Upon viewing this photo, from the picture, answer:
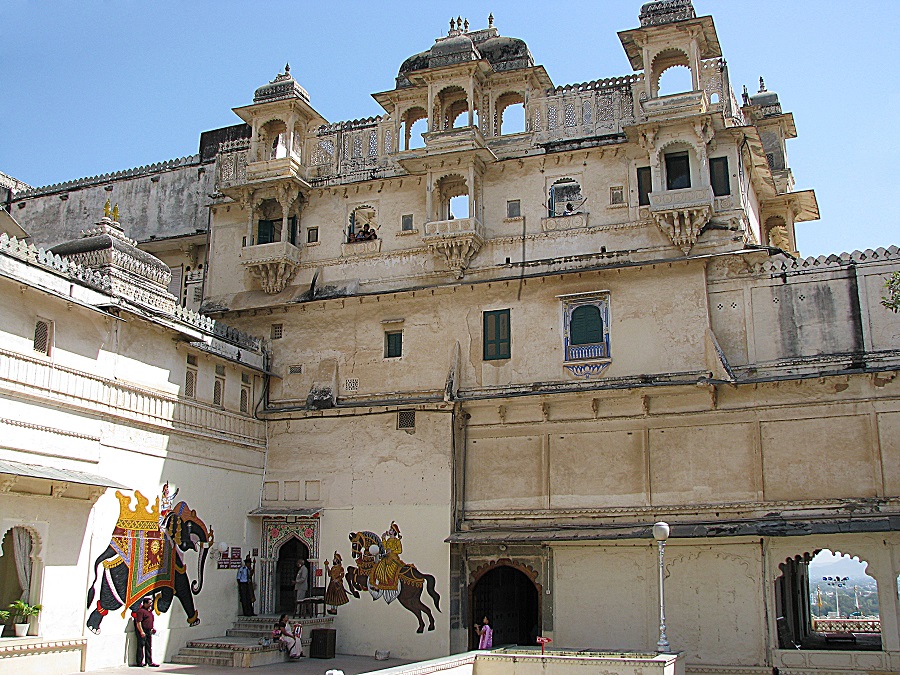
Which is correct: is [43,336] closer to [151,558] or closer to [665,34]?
[151,558]

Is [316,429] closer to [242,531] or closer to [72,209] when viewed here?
[242,531]

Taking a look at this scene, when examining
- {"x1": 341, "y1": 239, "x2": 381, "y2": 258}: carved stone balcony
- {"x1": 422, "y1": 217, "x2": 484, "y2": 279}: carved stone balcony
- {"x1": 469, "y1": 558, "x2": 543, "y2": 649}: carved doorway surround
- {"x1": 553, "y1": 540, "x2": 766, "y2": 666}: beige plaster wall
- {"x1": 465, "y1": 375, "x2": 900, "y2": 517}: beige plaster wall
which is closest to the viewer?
{"x1": 553, "y1": 540, "x2": 766, "y2": 666}: beige plaster wall

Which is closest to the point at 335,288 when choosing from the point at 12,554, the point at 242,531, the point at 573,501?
the point at 242,531

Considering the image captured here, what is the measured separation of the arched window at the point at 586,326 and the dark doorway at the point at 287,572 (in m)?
8.22

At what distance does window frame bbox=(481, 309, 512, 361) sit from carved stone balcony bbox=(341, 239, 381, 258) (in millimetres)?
3493

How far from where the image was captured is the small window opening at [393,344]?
2291 centimetres

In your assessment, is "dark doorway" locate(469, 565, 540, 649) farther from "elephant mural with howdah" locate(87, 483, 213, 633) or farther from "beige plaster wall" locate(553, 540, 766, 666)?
"elephant mural with howdah" locate(87, 483, 213, 633)

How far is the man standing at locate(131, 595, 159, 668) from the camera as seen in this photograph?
59.6 feet

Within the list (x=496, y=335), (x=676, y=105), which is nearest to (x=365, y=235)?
(x=496, y=335)

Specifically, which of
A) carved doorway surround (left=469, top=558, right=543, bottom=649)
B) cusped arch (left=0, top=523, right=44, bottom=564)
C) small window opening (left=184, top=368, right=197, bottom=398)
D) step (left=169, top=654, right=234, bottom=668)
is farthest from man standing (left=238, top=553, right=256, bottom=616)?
cusped arch (left=0, top=523, right=44, bottom=564)

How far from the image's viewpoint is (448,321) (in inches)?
885

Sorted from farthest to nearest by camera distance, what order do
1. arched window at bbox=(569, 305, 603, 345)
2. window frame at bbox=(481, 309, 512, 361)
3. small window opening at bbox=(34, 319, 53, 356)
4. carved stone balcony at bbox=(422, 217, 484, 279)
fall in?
1. carved stone balcony at bbox=(422, 217, 484, 279)
2. window frame at bbox=(481, 309, 512, 361)
3. arched window at bbox=(569, 305, 603, 345)
4. small window opening at bbox=(34, 319, 53, 356)

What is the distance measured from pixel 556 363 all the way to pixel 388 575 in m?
6.14

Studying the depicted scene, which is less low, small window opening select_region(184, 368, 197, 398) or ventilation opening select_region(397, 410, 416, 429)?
small window opening select_region(184, 368, 197, 398)
